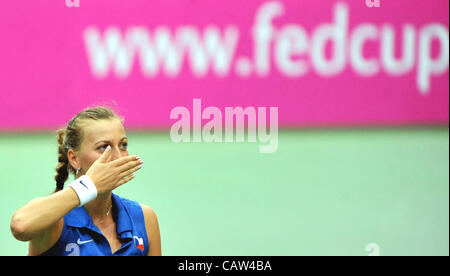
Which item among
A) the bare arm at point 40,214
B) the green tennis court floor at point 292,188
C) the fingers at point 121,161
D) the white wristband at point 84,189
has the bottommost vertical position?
the green tennis court floor at point 292,188

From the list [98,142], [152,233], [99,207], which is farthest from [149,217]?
[98,142]

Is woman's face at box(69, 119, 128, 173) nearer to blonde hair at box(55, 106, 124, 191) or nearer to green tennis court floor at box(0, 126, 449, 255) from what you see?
blonde hair at box(55, 106, 124, 191)

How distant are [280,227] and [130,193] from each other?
73cm

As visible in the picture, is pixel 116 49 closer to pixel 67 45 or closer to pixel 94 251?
pixel 67 45

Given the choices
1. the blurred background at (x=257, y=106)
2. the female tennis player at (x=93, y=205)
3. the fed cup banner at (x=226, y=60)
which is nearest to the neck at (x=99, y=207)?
the female tennis player at (x=93, y=205)

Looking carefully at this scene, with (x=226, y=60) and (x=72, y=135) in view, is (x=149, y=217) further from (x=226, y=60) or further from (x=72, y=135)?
(x=226, y=60)

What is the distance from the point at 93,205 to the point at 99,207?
0.07 feet

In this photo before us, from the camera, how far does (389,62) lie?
3064mm

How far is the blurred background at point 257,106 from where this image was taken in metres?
2.82

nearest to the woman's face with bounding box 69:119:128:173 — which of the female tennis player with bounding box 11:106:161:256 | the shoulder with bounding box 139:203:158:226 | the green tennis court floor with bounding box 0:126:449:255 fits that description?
the female tennis player with bounding box 11:106:161:256

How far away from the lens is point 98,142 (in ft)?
6.56

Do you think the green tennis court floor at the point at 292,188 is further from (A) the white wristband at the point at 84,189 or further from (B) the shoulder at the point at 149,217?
(A) the white wristband at the point at 84,189

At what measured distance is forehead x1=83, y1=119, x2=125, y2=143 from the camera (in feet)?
6.58
